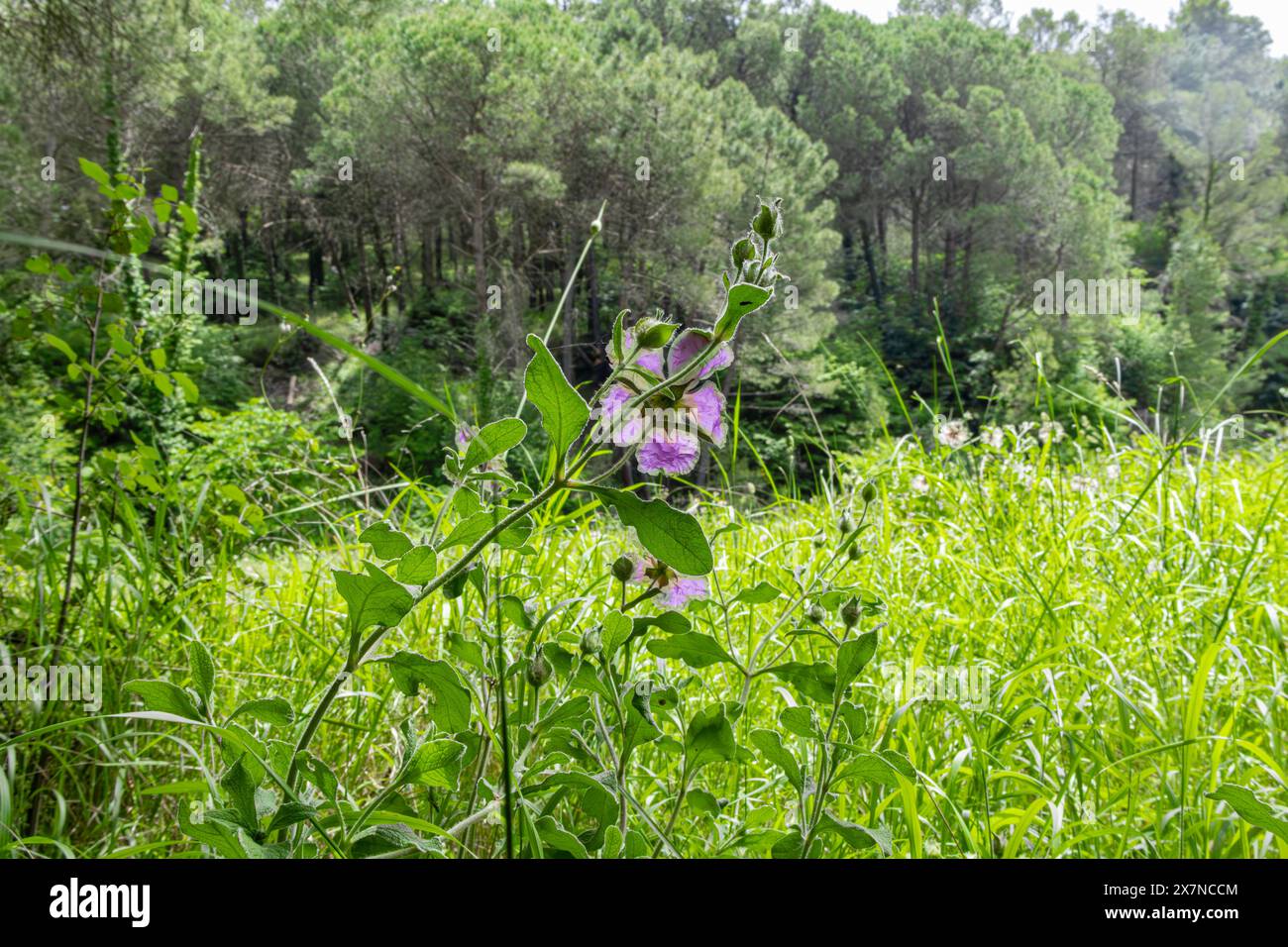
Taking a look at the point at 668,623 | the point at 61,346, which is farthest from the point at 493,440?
the point at 61,346

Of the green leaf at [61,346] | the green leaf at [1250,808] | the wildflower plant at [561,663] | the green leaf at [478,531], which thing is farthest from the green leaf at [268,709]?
the green leaf at [61,346]

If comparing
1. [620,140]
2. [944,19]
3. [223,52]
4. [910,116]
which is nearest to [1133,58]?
[944,19]

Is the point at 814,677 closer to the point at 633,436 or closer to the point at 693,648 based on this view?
the point at 693,648

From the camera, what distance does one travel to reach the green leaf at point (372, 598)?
31 centimetres

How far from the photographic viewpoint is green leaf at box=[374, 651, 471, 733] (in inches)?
13.7

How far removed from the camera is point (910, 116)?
20.7m

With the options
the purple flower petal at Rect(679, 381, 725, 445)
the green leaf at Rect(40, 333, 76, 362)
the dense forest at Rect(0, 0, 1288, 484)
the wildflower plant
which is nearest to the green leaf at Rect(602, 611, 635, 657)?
the wildflower plant

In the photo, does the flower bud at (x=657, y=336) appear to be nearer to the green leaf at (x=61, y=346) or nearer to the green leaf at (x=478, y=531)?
the green leaf at (x=478, y=531)

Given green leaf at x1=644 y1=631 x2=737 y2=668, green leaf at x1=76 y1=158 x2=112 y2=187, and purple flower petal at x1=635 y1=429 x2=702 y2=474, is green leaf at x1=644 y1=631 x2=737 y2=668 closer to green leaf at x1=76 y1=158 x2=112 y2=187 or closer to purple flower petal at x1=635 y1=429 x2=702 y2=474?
purple flower petal at x1=635 y1=429 x2=702 y2=474

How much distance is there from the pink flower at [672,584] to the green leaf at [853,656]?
0.09 meters

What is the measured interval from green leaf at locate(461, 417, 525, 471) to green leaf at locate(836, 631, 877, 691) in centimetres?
21

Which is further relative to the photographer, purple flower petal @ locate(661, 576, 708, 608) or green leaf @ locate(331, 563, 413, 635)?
purple flower petal @ locate(661, 576, 708, 608)
